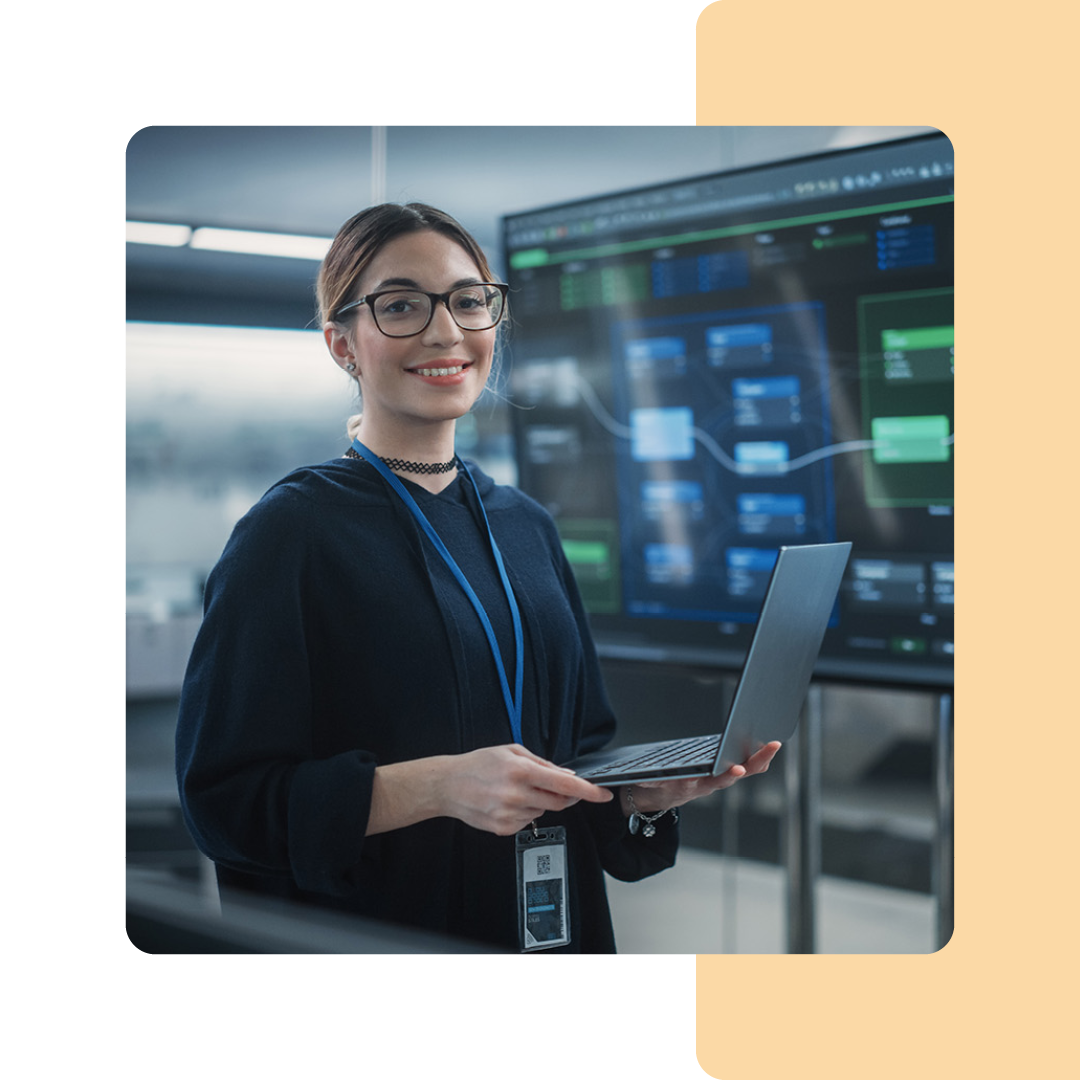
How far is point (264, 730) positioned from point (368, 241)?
651 mm

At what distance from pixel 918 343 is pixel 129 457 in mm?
1342

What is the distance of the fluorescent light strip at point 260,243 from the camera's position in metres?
1.76

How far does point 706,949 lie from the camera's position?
Answer: 8.05 feet

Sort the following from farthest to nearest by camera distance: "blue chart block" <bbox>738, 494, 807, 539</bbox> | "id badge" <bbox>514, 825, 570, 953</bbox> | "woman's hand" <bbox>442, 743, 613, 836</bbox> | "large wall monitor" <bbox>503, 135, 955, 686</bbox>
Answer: "blue chart block" <bbox>738, 494, 807, 539</bbox> → "large wall monitor" <bbox>503, 135, 955, 686</bbox> → "id badge" <bbox>514, 825, 570, 953</bbox> → "woman's hand" <bbox>442, 743, 613, 836</bbox>

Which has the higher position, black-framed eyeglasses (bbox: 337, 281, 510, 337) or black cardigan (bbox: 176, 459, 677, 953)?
black-framed eyeglasses (bbox: 337, 281, 510, 337)

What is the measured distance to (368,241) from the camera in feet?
4.94

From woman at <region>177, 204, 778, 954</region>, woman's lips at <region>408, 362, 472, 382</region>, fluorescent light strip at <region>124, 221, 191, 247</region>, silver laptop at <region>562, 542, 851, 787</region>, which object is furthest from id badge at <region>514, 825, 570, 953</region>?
fluorescent light strip at <region>124, 221, 191, 247</region>

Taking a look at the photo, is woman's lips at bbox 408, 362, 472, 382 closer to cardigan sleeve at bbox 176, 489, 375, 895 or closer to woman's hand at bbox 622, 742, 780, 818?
cardigan sleeve at bbox 176, 489, 375, 895

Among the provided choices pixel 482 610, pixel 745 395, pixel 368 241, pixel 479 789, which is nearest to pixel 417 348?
pixel 368 241

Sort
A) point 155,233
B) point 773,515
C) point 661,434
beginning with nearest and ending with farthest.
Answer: point 155,233
point 773,515
point 661,434

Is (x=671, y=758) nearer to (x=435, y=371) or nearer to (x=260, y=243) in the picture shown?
(x=435, y=371)

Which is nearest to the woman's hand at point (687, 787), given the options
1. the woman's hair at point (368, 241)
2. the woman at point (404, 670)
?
the woman at point (404, 670)

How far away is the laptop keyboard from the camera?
1.36m

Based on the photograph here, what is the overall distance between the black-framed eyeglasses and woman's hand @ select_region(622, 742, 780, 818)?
658mm
